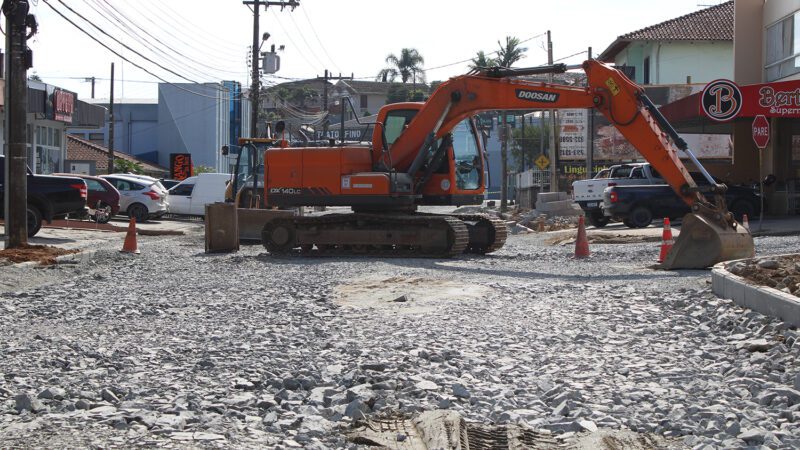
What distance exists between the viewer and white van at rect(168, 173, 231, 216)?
3544 centimetres

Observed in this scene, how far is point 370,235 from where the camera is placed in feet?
63.5

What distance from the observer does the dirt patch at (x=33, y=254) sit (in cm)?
1664

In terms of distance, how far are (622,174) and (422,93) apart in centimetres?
→ 6008

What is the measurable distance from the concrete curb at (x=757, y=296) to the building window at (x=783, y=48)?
66.8 ft

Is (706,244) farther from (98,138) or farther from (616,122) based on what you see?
(98,138)

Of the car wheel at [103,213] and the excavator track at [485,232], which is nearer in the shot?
the excavator track at [485,232]

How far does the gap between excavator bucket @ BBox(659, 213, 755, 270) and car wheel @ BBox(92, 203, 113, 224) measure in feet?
60.7

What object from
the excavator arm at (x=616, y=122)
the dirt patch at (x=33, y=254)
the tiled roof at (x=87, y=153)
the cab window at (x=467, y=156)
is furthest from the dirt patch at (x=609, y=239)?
the tiled roof at (x=87, y=153)

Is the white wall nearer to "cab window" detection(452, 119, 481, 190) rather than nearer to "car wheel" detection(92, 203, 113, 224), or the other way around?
"car wheel" detection(92, 203, 113, 224)

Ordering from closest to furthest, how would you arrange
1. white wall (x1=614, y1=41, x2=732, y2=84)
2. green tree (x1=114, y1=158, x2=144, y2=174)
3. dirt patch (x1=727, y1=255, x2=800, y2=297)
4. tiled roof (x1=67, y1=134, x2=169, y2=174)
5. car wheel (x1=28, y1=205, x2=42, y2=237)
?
dirt patch (x1=727, y1=255, x2=800, y2=297) < car wheel (x1=28, y1=205, x2=42, y2=237) < white wall (x1=614, y1=41, x2=732, y2=84) < green tree (x1=114, y1=158, x2=144, y2=174) < tiled roof (x1=67, y1=134, x2=169, y2=174)

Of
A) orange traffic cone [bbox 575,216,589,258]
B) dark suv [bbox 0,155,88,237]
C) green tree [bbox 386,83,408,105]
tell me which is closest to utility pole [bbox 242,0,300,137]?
dark suv [bbox 0,155,88,237]

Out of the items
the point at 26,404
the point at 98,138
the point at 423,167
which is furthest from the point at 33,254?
the point at 98,138

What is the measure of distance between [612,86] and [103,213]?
17358mm

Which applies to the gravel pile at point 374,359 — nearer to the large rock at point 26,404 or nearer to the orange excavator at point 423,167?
the large rock at point 26,404
